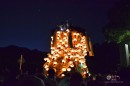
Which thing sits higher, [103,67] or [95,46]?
[95,46]

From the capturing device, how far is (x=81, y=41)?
25078 millimetres

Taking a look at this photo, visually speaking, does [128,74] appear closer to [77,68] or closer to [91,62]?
[77,68]

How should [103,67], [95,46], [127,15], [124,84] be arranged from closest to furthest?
[124,84] → [127,15] → [103,67] → [95,46]

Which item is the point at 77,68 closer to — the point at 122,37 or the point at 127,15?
the point at 122,37

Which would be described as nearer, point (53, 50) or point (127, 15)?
point (127, 15)

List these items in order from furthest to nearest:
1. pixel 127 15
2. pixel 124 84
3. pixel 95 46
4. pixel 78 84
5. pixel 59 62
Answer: pixel 95 46 → pixel 59 62 → pixel 127 15 → pixel 124 84 → pixel 78 84

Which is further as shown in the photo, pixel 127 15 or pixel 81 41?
pixel 81 41

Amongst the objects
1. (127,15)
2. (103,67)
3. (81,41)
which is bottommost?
(103,67)

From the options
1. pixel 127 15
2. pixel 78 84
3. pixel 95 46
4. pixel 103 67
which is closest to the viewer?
pixel 78 84

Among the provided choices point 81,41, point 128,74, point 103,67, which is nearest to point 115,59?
point 103,67

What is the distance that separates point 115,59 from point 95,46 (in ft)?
24.2

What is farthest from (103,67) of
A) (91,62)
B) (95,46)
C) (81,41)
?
(81,41)

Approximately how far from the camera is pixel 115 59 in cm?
5822

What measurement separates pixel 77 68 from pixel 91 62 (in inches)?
1243
